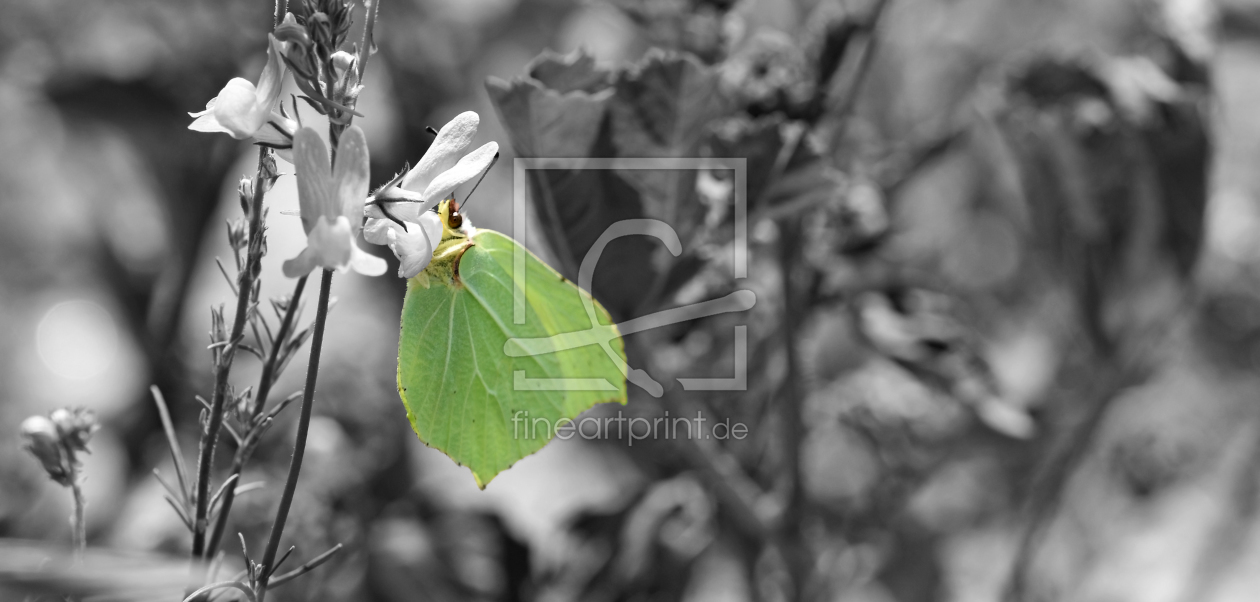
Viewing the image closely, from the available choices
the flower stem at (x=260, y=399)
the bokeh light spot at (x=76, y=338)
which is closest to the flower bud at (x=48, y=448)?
the flower stem at (x=260, y=399)

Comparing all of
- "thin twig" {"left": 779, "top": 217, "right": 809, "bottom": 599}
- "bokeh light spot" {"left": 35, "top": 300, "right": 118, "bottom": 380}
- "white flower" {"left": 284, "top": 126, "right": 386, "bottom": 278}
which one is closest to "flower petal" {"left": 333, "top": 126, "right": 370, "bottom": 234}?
"white flower" {"left": 284, "top": 126, "right": 386, "bottom": 278}

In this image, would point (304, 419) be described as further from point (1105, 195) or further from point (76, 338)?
point (76, 338)

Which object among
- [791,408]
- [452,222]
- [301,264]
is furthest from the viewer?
[791,408]

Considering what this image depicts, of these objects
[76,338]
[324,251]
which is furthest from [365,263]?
[76,338]

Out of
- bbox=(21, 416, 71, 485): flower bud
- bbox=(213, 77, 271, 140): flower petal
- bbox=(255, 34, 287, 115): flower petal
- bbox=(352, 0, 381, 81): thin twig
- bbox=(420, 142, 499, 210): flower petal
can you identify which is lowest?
bbox=(21, 416, 71, 485): flower bud

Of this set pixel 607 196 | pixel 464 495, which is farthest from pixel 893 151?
pixel 464 495

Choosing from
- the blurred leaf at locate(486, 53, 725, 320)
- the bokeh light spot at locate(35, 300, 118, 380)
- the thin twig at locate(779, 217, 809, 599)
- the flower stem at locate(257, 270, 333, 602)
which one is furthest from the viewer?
the bokeh light spot at locate(35, 300, 118, 380)

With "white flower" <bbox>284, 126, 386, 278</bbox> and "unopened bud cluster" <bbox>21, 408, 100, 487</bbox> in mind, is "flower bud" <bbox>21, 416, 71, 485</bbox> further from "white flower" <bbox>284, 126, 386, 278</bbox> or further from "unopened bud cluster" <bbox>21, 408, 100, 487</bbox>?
"white flower" <bbox>284, 126, 386, 278</bbox>
